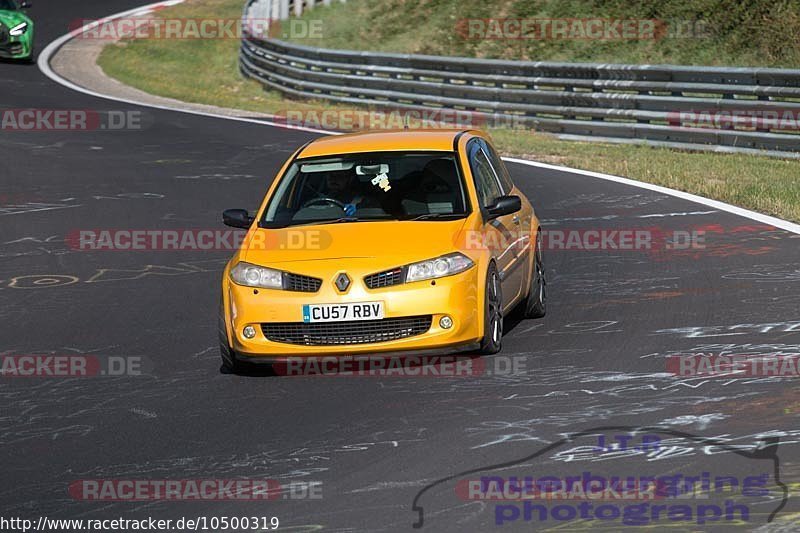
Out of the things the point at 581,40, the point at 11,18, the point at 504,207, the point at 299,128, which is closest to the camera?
the point at 504,207

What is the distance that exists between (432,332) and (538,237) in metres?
2.36

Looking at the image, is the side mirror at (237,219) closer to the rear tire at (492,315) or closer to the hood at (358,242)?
the hood at (358,242)

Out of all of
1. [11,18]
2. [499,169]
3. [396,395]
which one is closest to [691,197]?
[499,169]

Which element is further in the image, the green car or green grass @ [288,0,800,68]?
the green car

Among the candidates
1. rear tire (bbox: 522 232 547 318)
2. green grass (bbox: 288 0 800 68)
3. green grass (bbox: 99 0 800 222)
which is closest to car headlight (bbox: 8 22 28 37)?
green grass (bbox: 99 0 800 222)

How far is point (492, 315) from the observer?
32.0 ft

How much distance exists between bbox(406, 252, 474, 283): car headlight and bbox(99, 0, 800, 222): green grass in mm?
6430

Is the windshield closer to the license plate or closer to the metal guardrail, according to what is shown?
the license plate

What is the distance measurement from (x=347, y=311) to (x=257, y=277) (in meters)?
0.68

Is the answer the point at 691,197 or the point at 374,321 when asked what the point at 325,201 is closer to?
the point at 374,321

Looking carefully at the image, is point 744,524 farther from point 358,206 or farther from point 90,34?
point 90,34

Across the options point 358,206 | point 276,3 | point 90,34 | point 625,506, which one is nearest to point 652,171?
point 358,206

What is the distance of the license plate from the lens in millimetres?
9344

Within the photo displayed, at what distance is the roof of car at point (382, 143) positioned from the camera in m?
10.8
